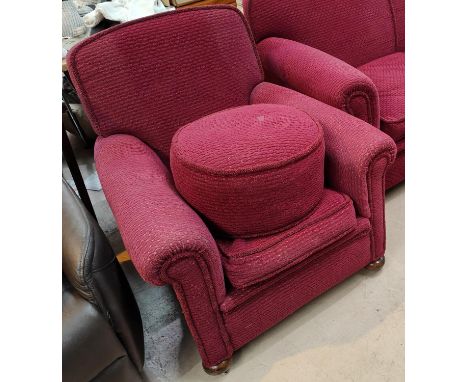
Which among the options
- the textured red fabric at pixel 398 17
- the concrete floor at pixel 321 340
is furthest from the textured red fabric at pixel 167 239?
the textured red fabric at pixel 398 17

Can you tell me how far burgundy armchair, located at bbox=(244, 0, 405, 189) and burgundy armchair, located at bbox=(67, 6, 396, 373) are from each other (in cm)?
12

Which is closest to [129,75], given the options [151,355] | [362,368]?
[151,355]

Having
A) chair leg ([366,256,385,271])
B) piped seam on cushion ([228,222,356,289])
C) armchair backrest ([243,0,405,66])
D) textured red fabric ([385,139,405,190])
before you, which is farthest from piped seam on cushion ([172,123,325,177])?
armchair backrest ([243,0,405,66])

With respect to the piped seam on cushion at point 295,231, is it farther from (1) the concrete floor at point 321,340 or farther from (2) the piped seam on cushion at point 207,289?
(1) the concrete floor at point 321,340

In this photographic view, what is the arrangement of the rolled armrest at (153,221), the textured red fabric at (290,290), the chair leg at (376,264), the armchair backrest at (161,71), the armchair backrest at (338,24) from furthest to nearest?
1. the armchair backrest at (338,24)
2. the chair leg at (376,264)
3. the armchair backrest at (161,71)
4. the textured red fabric at (290,290)
5. the rolled armrest at (153,221)

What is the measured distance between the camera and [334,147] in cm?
122

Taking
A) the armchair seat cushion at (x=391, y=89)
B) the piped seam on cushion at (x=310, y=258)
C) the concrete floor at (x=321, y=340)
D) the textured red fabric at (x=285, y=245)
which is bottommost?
the concrete floor at (x=321, y=340)

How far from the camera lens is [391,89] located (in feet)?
5.54

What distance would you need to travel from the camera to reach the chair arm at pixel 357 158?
3.81ft

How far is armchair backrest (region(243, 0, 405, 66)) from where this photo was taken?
5.67 feet

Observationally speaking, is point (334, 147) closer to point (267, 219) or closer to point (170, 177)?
point (267, 219)

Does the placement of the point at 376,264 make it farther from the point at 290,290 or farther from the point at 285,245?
the point at 285,245

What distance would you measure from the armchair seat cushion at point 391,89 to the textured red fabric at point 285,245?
1.70 feet

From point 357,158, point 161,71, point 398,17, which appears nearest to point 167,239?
point 357,158
